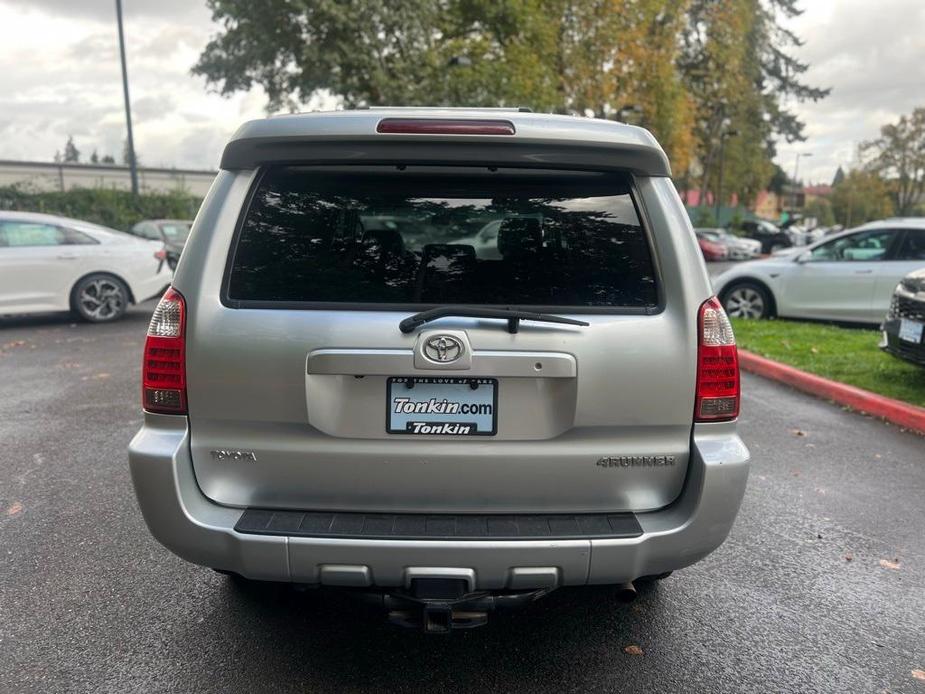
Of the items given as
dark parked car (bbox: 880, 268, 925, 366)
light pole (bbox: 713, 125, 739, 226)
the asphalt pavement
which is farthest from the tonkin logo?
light pole (bbox: 713, 125, 739, 226)

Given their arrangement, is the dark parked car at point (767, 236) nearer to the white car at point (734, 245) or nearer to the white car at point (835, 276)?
the white car at point (734, 245)

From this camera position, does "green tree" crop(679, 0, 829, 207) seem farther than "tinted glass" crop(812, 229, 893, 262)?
Yes

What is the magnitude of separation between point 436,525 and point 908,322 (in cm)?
562

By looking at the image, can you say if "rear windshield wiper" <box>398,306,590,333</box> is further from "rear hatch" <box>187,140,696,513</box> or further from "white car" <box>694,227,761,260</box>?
"white car" <box>694,227,761,260</box>

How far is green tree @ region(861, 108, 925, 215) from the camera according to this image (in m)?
54.2

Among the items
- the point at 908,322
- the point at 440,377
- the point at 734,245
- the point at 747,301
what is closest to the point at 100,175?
the point at 734,245

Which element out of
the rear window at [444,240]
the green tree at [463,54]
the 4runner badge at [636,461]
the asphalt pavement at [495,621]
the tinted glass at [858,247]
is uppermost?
the green tree at [463,54]

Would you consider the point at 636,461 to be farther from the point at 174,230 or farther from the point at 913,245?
the point at 174,230

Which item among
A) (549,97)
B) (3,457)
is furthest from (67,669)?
(549,97)

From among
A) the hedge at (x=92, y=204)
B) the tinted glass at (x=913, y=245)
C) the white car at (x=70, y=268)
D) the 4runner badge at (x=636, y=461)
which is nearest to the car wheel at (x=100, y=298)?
the white car at (x=70, y=268)

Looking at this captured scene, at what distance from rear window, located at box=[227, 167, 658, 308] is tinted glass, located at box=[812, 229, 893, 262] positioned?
9.19 meters

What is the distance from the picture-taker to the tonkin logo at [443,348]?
2293 millimetres

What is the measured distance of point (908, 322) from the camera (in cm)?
633

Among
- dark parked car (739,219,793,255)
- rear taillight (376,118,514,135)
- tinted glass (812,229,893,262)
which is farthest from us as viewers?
dark parked car (739,219,793,255)
